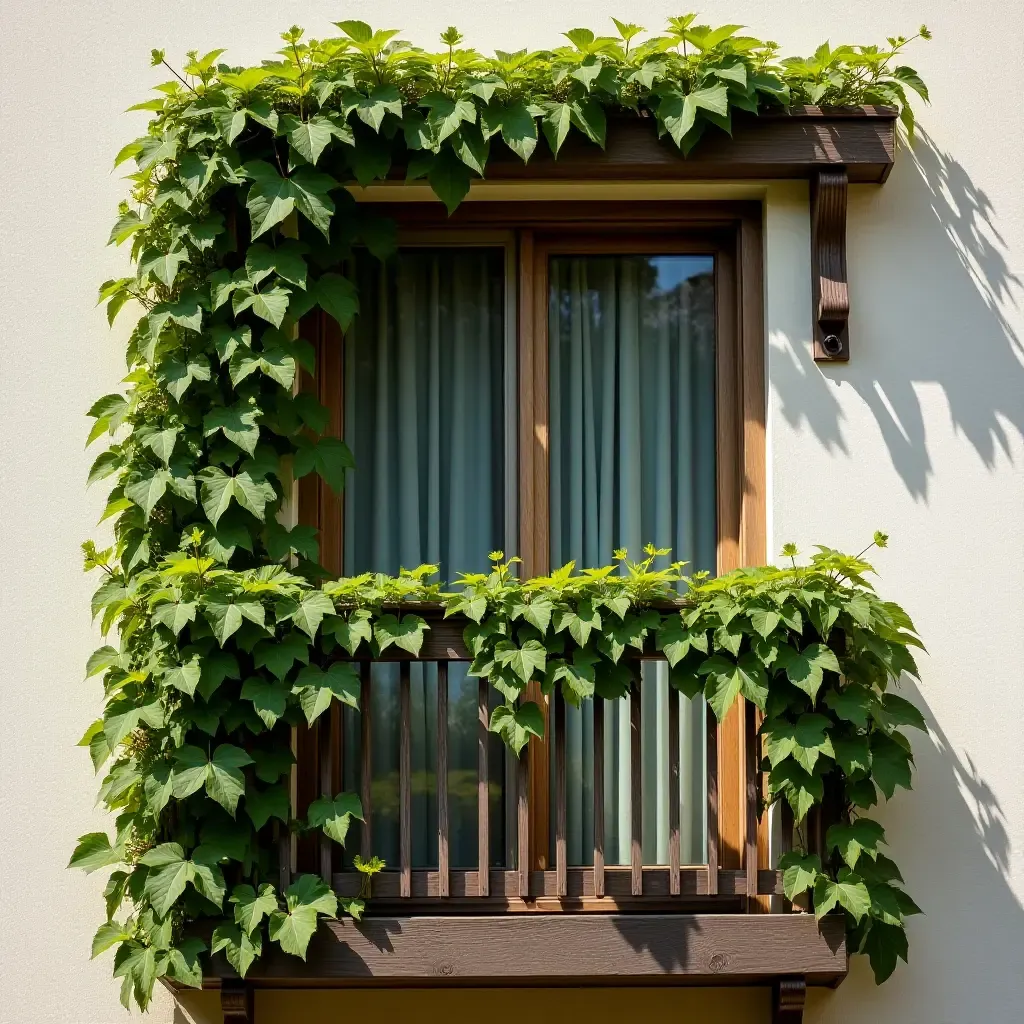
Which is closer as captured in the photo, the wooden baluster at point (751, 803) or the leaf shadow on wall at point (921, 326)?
the wooden baluster at point (751, 803)

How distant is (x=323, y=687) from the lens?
15.0ft

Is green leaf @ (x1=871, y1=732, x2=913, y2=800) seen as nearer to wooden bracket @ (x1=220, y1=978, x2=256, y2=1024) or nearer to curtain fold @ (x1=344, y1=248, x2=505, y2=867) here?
curtain fold @ (x1=344, y1=248, x2=505, y2=867)

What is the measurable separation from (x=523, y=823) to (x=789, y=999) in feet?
2.85

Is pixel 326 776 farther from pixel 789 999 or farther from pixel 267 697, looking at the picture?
pixel 789 999

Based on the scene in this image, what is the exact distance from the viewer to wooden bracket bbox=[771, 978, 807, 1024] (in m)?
4.59

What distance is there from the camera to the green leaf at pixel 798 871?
179 inches

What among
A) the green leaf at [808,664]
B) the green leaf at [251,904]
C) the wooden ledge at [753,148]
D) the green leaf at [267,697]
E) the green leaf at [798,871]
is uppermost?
the wooden ledge at [753,148]

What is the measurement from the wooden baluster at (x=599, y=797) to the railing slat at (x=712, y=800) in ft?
0.97

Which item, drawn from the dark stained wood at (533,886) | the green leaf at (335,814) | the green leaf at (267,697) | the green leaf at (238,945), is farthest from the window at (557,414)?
the green leaf at (238,945)

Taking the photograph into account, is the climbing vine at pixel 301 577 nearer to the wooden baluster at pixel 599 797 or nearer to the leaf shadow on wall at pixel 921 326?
the wooden baluster at pixel 599 797

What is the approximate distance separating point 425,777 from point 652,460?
122 cm

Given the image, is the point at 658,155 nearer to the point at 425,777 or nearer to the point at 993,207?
the point at 993,207

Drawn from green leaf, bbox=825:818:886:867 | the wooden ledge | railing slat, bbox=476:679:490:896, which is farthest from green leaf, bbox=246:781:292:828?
the wooden ledge

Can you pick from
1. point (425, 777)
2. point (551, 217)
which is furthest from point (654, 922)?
point (551, 217)
